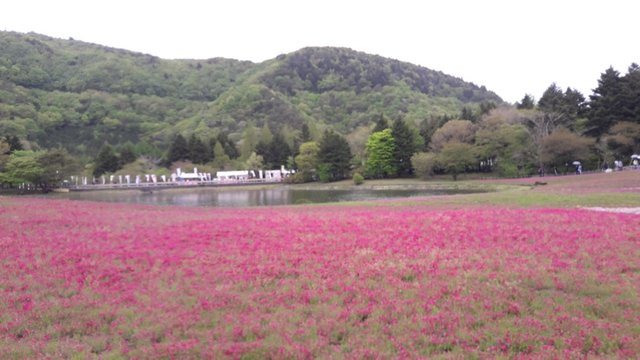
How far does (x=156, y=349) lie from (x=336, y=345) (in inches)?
120

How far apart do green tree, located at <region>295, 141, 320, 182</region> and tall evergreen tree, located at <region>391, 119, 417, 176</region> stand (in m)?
19.4

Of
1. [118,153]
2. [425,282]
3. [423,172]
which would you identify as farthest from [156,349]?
[118,153]

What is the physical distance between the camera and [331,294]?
395 inches

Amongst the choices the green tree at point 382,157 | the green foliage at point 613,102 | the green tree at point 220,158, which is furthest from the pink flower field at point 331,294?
the green tree at point 220,158

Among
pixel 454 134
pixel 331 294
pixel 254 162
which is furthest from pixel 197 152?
pixel 331 294

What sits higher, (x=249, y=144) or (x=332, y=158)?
(x=249, y=144)

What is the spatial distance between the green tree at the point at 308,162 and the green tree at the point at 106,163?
5632 cm

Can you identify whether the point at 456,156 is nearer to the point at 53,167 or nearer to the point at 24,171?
the point at 53,167

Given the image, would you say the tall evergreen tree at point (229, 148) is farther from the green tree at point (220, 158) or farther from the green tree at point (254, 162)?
the green tree at point (254, 162)

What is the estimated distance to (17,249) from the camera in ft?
49.9

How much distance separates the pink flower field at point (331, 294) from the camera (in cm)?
757

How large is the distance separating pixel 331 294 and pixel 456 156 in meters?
79.9

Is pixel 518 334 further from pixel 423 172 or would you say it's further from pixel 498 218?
pixel 423 172

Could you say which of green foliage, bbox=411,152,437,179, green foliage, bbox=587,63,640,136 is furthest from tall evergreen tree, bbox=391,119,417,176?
green foliage, bbox=587,63,640,136
